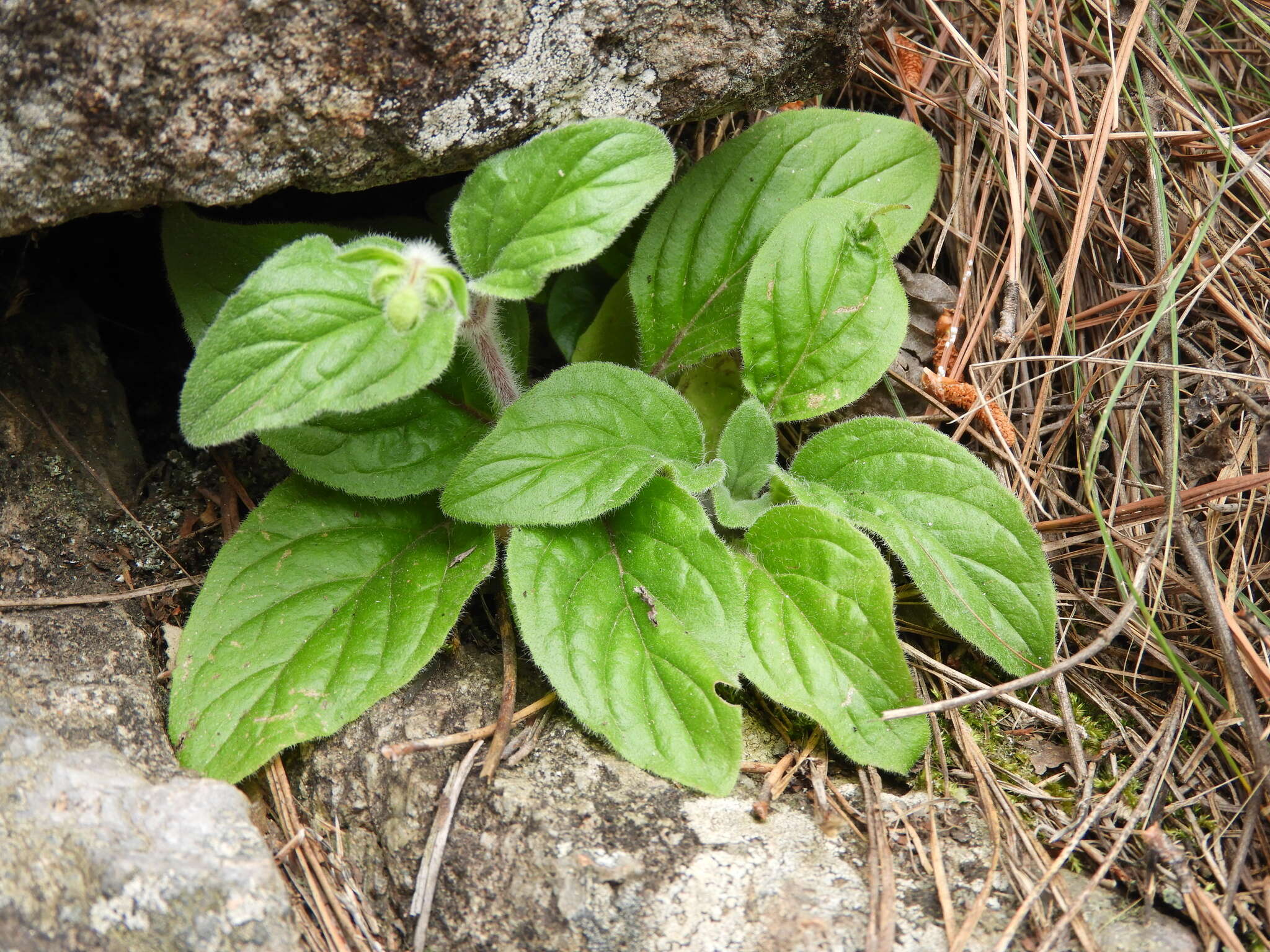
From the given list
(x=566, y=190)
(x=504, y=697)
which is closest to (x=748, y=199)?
(x=566, y=190)

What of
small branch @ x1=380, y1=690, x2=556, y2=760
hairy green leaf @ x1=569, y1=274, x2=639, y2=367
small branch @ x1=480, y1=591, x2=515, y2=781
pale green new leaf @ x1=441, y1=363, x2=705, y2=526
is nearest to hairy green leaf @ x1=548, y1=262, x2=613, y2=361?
hairy green leaf @ x1=569, y1=274, x2=639, y2=367

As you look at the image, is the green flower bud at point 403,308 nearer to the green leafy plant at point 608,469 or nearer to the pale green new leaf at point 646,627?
the green leafy plant at point 608,469

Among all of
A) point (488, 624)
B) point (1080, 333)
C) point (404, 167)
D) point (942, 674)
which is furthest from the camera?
point (1080, 333)

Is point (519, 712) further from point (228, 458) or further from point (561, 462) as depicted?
point (228, 458)

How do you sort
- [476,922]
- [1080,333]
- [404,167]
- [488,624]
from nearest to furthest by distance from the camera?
[476,922] < [404,167] < [488,624] < [1080,333]

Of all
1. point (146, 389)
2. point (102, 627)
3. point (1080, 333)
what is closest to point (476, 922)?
point (102, 627)

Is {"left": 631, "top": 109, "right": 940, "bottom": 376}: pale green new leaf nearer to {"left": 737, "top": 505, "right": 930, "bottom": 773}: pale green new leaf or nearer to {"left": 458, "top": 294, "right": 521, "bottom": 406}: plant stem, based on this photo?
{"left": 458, "top": 294, "right": 521, "bottom": 406}: plant stem
